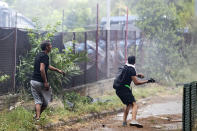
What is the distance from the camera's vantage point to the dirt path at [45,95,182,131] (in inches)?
276

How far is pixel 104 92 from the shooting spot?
37.0ft

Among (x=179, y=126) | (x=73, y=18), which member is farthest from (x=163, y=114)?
(x=73, y=18)

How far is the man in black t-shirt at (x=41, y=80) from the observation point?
6.53m

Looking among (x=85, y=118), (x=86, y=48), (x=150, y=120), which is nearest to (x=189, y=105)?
(x=150, y=120)

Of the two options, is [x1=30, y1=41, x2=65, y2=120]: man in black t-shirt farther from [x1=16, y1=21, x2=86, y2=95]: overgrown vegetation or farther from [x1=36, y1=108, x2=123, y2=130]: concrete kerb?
[x1=16, y1=21, x2=86, y2=95]: overgrown vegetation

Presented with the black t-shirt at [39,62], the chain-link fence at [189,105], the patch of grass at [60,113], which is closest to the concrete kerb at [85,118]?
the patch of grass at [60,113]

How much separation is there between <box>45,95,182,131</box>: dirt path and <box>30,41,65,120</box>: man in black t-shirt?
0.64 meters

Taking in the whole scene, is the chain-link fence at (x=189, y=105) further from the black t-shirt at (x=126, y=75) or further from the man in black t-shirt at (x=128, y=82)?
the black t-shirt at (x=126, y=75)

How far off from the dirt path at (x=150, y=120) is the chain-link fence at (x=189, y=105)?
3.69ft

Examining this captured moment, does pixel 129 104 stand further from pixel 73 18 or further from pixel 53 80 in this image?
pixel 73 18

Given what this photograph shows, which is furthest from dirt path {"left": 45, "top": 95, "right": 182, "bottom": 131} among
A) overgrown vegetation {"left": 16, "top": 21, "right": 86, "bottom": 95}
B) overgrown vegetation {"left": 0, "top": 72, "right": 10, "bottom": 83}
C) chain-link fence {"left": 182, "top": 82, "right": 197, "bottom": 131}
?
overgrown vegetation {"left": 0, "top": 72, "right": 10, "bottom": 83}

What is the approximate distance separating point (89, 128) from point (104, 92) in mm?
4291

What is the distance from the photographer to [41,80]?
6656 millimetres

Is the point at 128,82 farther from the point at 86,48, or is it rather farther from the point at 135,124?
the point at 86,48
